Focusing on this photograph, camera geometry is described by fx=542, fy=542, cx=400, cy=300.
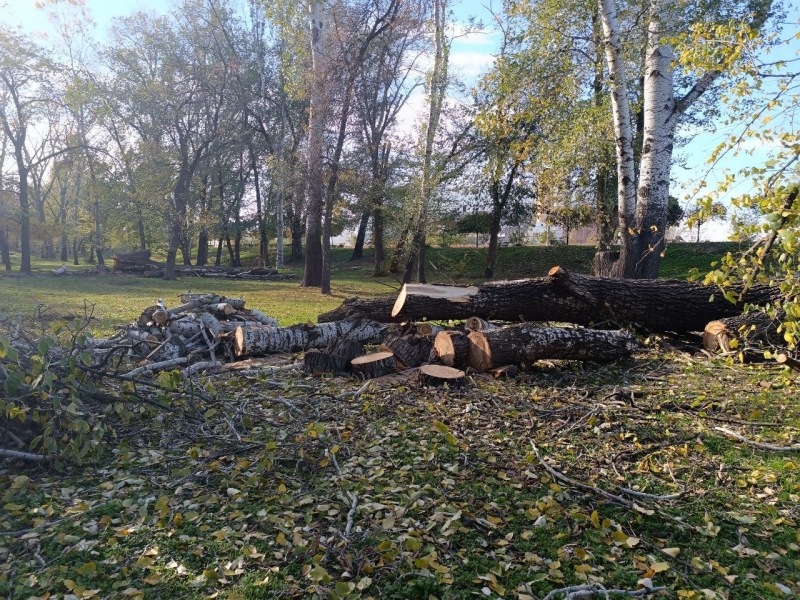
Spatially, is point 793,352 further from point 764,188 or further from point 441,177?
point 441,177

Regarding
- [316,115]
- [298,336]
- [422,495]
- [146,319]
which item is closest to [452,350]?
[298,336]

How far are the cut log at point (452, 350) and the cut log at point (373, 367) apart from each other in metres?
0.56

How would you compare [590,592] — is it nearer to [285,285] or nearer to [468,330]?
[468,330]

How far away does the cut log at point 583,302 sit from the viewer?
6.80 m

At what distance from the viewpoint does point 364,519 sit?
299cm

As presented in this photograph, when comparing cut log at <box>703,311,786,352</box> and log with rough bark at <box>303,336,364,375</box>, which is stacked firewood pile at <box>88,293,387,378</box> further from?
cut log at <box>703,311,786,352</box>

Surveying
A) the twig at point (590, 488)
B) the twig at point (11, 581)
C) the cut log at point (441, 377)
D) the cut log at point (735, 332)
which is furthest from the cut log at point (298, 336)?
the twig at point (11, 581)

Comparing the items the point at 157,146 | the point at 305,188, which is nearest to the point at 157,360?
the point at 305,188

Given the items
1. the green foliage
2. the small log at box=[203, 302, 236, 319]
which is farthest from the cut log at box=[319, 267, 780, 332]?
the green foliage

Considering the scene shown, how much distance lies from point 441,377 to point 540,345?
3.98 ft

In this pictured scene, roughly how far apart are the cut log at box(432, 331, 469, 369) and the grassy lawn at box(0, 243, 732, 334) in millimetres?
4369

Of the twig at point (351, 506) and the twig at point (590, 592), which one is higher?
the twig at point (351, 506)

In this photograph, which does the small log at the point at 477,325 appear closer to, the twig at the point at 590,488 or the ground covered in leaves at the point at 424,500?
the ground covered in leaves at the point at 424,500

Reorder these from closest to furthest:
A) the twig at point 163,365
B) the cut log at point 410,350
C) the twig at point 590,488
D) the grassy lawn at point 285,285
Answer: the twig at point 590,488 < the twig at point 163,365 < the cut log at point 410,350 < the grassy lawn at point 285,285
